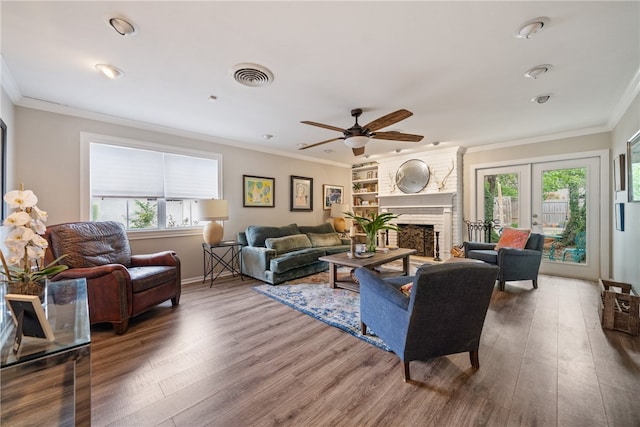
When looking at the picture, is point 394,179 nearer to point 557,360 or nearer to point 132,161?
point 557,360

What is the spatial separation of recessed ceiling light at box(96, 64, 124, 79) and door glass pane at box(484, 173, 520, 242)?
19.6 ft

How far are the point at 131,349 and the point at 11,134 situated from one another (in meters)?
2.70

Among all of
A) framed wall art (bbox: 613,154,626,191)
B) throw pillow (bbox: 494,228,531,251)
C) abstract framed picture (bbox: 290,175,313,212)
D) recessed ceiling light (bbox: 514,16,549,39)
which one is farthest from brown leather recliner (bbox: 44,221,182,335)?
framed wall art (bbox: 613,154,626,191)

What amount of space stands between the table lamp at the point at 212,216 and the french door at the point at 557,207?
5102 mm

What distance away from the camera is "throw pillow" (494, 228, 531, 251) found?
3.91m

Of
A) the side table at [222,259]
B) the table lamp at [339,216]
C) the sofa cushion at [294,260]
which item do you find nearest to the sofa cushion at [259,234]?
the side table at [222,259]

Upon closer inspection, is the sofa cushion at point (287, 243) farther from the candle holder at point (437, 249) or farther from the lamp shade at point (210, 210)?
the candle holder at point (437, 249)

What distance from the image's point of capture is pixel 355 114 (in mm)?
3332

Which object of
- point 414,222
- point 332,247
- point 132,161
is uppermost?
point 132,161

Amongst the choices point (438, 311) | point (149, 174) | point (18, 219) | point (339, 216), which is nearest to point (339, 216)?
point (339, 216)

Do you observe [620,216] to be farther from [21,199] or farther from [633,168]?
[21,199]

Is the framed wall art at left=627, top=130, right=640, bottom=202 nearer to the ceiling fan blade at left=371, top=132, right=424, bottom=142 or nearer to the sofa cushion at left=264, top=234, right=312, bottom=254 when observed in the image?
the ceiling fan blade at left=371, top=132, right=424, bottom=142

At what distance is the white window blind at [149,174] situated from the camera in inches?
139

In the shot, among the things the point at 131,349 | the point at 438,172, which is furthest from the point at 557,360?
the point at 438,172
